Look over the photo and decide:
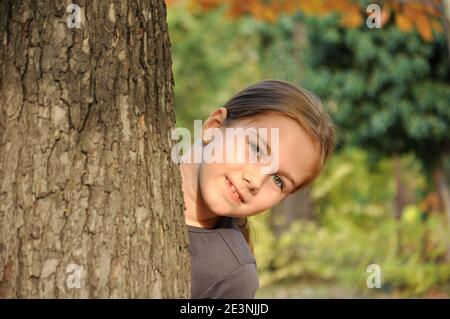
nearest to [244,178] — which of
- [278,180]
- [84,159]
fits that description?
[278,180]

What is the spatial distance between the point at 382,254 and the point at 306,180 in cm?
805

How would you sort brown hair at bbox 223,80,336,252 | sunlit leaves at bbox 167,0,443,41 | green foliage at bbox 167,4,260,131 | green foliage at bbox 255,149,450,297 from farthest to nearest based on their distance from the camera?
green foliage at bbox 167,4,260,131 < green foliage at bbox 255,149,450,297 < sunlit leaves at bbox 167,0,443,41 < brown hair at bbox 223,80,336,252

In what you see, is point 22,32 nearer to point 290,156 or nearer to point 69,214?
point 69,214

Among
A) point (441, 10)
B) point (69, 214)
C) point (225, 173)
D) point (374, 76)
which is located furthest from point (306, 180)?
point (374, 76)

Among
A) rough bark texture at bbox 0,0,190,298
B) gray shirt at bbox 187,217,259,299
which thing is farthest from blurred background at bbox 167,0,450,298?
rough bark texture at bbox 0,0,190,298

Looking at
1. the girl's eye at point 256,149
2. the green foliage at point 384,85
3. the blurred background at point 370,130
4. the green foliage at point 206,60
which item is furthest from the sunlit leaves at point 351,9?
the green foliage at point 206,60

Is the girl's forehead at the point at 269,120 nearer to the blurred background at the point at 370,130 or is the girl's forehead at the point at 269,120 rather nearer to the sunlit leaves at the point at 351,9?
the sunlit leaves at the point at 351,9

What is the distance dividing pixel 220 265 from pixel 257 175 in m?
0.32

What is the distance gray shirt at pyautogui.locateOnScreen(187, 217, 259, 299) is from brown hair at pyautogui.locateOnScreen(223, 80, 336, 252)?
0.31 metres

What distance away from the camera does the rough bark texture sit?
6.06ft

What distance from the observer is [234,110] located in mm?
2631

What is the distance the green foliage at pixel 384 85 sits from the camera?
372 inches

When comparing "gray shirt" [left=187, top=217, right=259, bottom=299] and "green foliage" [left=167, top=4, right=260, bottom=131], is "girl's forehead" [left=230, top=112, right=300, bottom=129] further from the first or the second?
"green foliage" [left=167, top=4, right=260, bottom=131]

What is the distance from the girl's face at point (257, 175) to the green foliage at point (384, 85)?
701 centimetres
